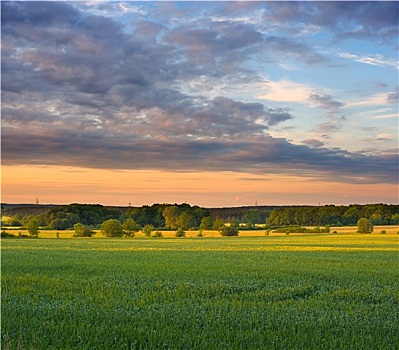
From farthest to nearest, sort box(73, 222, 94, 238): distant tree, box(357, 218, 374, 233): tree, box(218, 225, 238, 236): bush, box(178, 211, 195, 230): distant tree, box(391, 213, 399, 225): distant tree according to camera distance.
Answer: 1. box(391, 213, 399, 225): distant tree
2. box(178, 211, 195, 230): distant tree
3. box(357, 218, 374, 233): tree
4. box(218, 225, 238, 236): bush
5. box(73, 222, 94, 238): distant tree

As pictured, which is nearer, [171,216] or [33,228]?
[33,228]

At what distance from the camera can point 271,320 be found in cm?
1305

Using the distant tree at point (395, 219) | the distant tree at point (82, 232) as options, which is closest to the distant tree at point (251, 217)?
the distant tree at point (395, 219)

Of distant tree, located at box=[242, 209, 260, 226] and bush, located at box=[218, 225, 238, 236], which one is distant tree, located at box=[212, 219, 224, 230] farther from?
distant tree, located at box=[242, 209, 260, 226]

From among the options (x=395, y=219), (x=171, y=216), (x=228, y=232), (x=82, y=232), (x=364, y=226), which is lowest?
(x=82, y=232)

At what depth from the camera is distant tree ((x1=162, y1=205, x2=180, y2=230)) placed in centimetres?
12681

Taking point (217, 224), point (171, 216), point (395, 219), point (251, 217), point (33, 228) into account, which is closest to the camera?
point (33, 228)

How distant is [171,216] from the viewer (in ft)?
423

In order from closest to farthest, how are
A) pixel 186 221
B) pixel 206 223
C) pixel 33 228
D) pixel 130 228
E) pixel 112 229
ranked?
pixel 33 228
pixel 112 229
pixel 130 228
pixel 206 223
pixel 186 221

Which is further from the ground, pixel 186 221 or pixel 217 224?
pixel 186 221

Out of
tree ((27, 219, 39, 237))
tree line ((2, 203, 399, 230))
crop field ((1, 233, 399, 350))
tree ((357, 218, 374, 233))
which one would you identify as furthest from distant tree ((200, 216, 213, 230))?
crop field ((1, 233, 399, 350))

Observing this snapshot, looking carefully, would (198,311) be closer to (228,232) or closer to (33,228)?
(33,228)

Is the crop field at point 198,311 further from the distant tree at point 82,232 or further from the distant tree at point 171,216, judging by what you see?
the distant tree at point 171,216

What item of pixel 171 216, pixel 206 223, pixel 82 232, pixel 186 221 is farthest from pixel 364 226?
pixel 82 232
